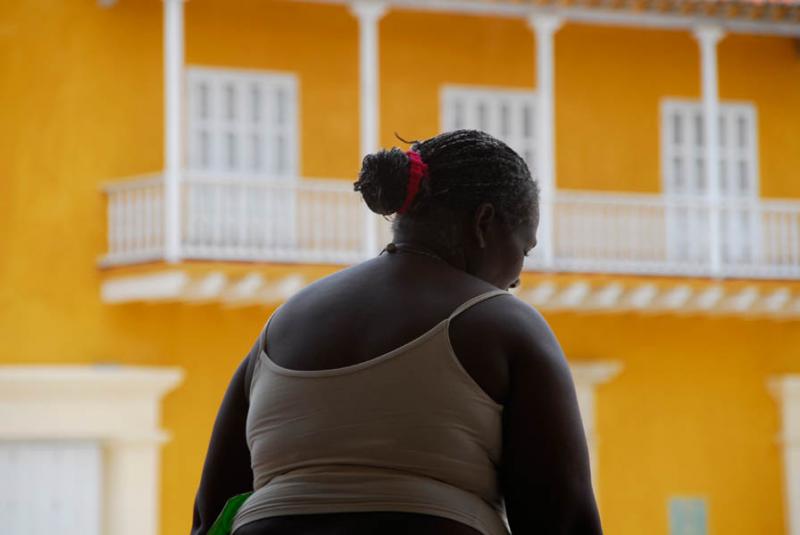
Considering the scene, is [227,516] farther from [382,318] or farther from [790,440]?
[790,440]

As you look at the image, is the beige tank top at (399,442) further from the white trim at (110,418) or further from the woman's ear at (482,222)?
the white trim at (110,418)

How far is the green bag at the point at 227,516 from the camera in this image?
7.98 feet

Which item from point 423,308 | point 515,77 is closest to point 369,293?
point 423,308

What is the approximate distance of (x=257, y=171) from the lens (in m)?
16.1

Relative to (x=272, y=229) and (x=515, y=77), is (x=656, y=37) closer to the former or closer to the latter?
(x=515, y=77)

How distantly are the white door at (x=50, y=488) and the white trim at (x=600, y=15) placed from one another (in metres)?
4.87

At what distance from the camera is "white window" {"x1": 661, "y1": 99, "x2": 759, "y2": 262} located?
1675 cm

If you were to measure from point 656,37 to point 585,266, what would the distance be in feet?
10.1

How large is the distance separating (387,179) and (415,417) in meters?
0.40

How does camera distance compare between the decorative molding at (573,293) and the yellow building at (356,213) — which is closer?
the decorative molding at (573,293)

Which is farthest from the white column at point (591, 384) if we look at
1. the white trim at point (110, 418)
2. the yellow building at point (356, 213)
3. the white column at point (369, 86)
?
the white trim at point (110, 418)

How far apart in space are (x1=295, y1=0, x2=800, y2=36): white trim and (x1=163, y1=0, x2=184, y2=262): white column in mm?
1567

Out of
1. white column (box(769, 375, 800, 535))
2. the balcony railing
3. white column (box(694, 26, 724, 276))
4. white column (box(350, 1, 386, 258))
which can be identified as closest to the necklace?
the balcony railing

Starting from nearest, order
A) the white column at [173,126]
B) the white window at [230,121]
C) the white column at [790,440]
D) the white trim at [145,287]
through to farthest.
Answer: the white column at [173,126] → the white trim at [145,287] → the white window at [230,121] → the white column at [790,440]
